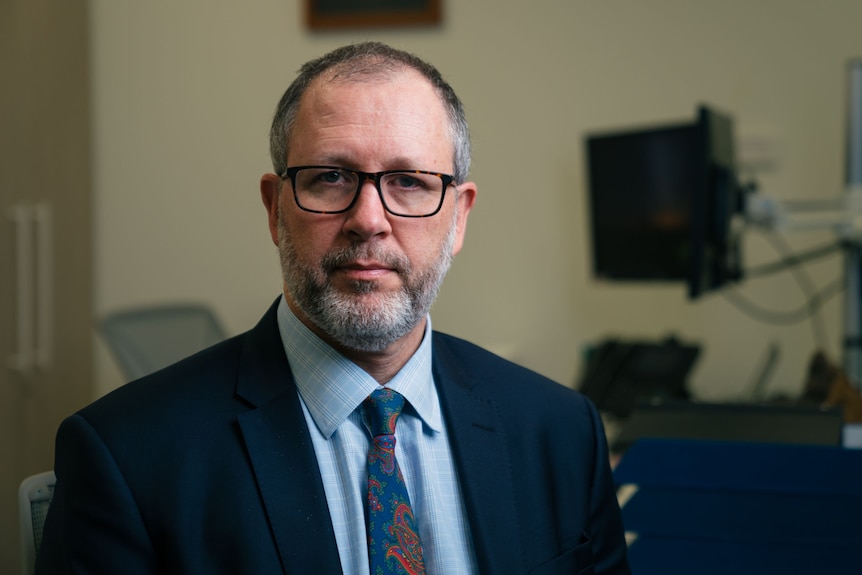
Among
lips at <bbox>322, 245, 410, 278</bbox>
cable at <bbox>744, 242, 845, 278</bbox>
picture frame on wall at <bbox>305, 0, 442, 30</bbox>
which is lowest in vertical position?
cable at <bbox>744, 242, 845, 278</bbox>

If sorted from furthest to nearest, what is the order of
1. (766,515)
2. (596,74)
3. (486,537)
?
(596,74), (766,515), (486,537)

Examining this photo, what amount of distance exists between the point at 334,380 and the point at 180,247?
2.27m

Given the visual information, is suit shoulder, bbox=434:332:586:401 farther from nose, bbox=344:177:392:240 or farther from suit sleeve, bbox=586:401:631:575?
nose, bbox=344:177:392:240

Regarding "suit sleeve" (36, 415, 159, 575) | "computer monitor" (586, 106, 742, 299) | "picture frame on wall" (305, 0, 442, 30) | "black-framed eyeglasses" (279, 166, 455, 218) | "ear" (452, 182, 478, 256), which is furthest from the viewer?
"picture frame on wall" (305, 0, 442, 30)

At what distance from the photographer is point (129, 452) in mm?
938

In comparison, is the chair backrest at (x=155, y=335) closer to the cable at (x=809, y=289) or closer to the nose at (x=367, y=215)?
the nose at (x=367, y=215)

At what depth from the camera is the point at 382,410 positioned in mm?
1035

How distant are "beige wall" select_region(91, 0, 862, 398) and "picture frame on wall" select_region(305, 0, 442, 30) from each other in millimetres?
39

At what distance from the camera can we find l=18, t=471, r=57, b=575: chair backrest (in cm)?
103

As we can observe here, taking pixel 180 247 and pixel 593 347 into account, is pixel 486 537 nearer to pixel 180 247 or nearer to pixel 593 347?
pixel 593 347

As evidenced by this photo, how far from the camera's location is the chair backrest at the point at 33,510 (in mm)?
1028

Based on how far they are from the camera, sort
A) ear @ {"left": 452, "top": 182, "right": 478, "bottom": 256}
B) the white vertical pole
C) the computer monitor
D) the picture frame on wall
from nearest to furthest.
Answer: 1. ear @ {"left": 452, "top": 182, "right": 478, "bottom": 256}
2. the white vertical pole
3. the computer monitor
4. the picture frame on wall

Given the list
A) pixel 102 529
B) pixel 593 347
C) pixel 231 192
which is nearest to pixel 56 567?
pixel 102 529

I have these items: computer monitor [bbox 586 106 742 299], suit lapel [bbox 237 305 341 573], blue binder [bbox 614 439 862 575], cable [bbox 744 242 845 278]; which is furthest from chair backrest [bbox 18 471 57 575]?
cable [bbox 744 242 845 278]
